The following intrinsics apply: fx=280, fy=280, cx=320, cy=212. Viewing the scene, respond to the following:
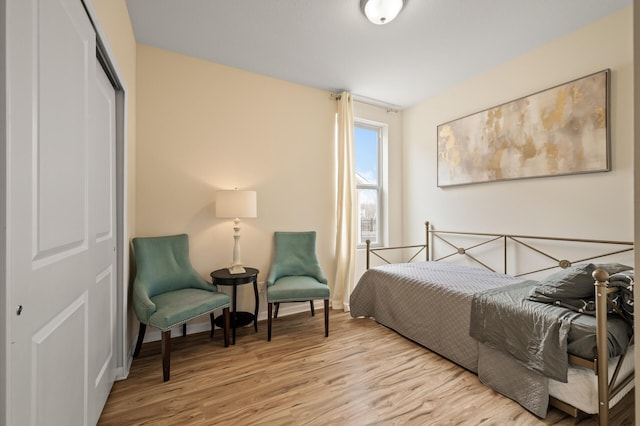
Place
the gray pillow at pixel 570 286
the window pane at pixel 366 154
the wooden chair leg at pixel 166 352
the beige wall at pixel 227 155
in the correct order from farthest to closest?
the window pane at pixel 366 154
the beige wall at pixel 227 155
the wooden chair leg at pixel 166 352
the gray pillow at pixel 570 286

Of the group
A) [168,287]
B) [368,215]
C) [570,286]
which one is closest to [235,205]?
[168,287]

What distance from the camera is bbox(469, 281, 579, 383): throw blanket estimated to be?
154cm

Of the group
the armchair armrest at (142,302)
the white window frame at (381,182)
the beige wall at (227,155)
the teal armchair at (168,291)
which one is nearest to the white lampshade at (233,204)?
the beige wall at (227,155)

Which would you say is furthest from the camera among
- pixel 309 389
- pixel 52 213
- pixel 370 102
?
pixel 370 102

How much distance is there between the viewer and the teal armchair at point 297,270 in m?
2.59

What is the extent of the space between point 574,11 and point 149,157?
12.0 feet

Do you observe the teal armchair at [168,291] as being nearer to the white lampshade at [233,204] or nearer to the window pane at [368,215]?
the white lampshade at [233,204]

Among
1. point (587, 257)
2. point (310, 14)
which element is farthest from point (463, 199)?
point (310, 14)

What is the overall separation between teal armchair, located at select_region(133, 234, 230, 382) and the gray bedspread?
1.48m

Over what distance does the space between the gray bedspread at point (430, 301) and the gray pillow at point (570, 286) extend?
1.39ft

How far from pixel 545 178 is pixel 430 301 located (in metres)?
1.59

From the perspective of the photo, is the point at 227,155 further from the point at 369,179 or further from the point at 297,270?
the point at 369,179

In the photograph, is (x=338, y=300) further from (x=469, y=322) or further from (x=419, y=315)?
(x=469, y=322)

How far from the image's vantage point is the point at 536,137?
8.54 ft
